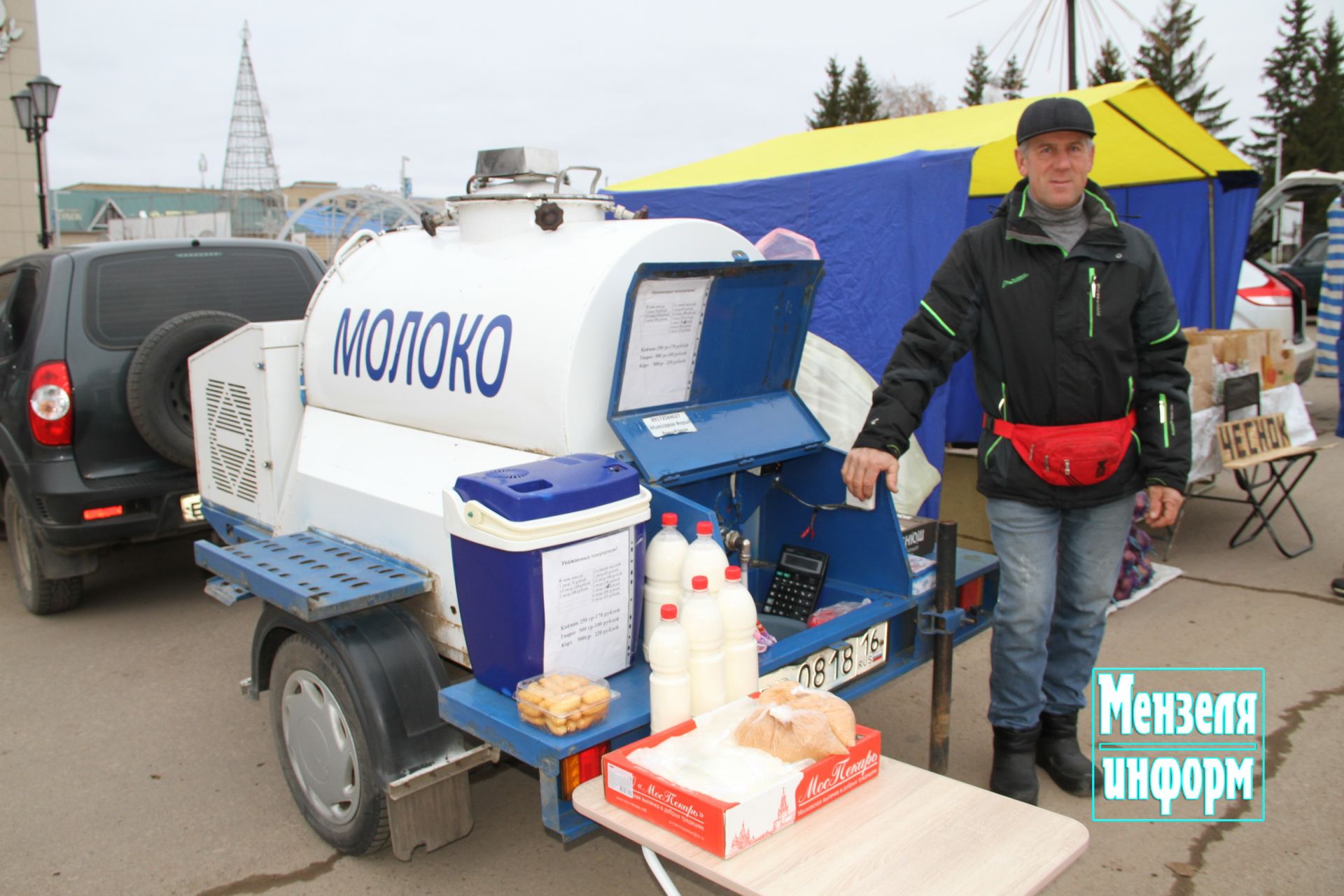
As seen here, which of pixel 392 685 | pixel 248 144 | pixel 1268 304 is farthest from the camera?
pixel 248 144

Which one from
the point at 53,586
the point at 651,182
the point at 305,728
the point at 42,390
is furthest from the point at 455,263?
the point at 651,182

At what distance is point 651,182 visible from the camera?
7.65 metres

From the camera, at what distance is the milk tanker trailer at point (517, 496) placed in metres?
2.54

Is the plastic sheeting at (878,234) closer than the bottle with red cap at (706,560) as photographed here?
No

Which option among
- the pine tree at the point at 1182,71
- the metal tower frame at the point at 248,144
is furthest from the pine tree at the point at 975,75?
the metal tower frame at the point at 248,144

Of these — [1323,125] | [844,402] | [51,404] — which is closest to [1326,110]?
[1323,125]

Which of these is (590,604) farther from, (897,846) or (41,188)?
(41,188)

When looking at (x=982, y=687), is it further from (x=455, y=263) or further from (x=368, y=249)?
(x=368, y=249)

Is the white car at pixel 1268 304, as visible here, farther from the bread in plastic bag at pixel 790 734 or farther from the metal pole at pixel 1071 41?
the bread in plastic bag at pixel 790 734

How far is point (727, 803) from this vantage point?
186cm

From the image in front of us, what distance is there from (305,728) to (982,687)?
2974 mm

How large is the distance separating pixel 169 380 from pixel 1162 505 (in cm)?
462

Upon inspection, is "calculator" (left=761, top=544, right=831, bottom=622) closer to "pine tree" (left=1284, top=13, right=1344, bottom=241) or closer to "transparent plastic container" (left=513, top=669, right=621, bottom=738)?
"transparent plastic container" (left=513, top=669, right=621, bottom=738)

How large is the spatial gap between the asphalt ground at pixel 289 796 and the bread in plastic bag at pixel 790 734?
0.59 ft
